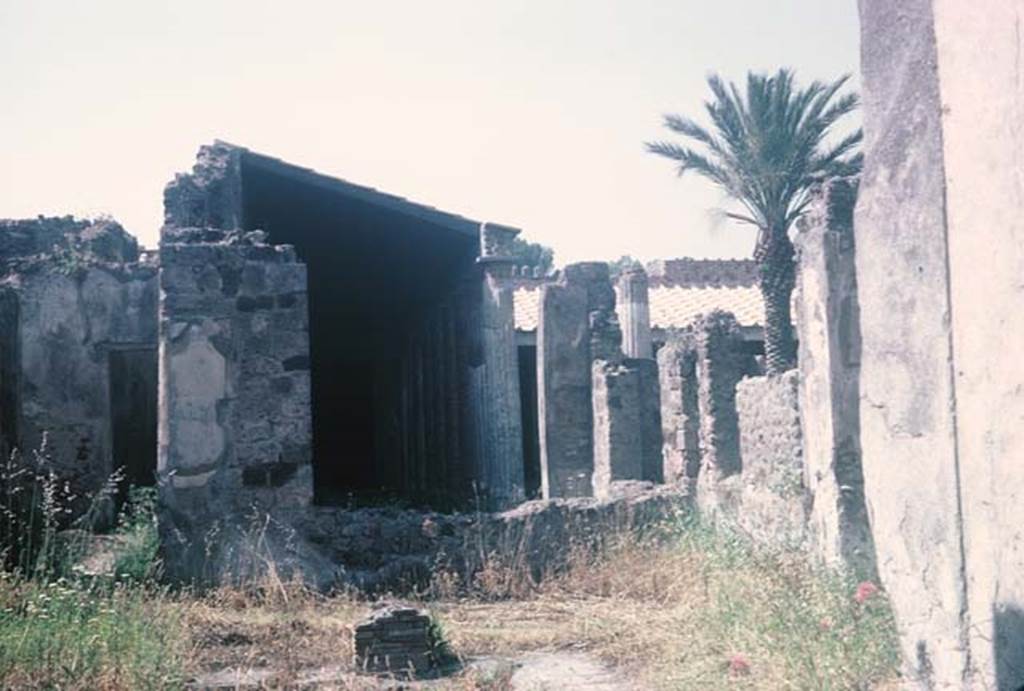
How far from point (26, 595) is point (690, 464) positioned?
7.34m

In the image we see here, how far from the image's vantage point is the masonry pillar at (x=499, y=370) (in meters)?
13.2

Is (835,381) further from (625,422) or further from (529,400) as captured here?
(529,400)

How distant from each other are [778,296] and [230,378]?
10366 millimetres

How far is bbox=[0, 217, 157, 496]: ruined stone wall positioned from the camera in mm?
12484

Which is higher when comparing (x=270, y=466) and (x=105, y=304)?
(x=105, y=304)

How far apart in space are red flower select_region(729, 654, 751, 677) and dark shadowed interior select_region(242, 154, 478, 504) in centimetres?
716

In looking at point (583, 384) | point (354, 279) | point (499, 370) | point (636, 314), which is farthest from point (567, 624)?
point (636, 314)

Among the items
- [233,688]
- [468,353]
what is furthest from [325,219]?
[233,688]

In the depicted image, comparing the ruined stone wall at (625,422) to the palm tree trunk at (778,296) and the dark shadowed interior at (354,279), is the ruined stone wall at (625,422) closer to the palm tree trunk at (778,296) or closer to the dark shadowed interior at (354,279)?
the dark shadowed interior at (354,279)

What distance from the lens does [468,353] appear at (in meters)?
14.6

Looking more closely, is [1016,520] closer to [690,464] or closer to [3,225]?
[690,464]

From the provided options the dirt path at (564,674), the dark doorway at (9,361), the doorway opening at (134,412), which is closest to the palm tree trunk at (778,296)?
the doorway opening at (134,412)

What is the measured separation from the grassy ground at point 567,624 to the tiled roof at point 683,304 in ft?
38.5

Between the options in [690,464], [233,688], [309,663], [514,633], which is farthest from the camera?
[690,464]
